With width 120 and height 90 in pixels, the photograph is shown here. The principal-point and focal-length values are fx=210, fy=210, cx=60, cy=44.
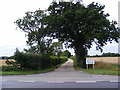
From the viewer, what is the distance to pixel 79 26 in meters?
38.0

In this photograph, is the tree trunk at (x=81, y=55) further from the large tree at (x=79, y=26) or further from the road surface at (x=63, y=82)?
the road surface at (x=63, y=82)

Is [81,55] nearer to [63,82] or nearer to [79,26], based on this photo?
[79,26]

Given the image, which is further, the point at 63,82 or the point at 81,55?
the point at 81,55

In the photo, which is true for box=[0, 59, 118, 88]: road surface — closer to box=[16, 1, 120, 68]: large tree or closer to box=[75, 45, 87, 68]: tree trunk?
box=[16, 1, 120, 68]: large tree

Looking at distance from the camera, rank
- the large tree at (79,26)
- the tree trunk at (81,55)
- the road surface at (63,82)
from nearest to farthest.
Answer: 1. the road surface at (63,82)
2. the large tree at (79,26)
3. the tree trunk at (81,55)

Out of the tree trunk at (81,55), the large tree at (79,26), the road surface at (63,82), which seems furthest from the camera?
the tree trunk at (81,55)

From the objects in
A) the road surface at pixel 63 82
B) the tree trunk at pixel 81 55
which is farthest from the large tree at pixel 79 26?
the road surface at pixel 63 82

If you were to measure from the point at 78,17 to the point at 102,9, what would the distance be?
6.79 meters

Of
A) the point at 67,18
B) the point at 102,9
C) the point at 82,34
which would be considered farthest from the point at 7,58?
the point at 102,9

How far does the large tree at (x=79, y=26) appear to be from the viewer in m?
33.6

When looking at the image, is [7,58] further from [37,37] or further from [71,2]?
[71,2]

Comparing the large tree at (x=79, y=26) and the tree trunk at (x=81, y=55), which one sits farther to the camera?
the tree trunk at (x=81, y=55)

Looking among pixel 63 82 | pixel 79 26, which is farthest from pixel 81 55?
pixel 63 82

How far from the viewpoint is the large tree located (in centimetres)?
3359
